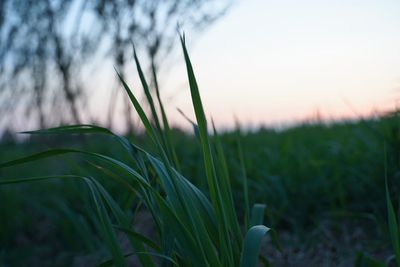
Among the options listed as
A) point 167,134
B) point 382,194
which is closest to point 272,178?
point 382,194

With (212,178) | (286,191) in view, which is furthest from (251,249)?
(286,191)

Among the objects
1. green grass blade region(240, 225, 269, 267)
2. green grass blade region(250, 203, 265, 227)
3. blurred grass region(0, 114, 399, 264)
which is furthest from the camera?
blurred grass region(0, 114, 399, 264)

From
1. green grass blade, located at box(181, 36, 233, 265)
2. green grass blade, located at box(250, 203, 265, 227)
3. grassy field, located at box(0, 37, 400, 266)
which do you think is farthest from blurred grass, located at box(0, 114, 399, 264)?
green grass blade, located at box(181, 36, 233, 265)

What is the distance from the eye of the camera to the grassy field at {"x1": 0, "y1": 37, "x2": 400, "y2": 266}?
1026 millimetres

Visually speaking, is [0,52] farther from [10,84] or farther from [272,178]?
[272,178]

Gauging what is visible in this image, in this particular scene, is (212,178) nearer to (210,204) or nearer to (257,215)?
(210,204)

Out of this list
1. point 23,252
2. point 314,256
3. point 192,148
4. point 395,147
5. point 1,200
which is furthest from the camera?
point 192,148

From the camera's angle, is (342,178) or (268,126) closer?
(342,178)

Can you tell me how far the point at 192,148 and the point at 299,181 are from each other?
1038 mm

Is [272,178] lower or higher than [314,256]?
higher

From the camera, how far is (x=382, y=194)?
185 cm

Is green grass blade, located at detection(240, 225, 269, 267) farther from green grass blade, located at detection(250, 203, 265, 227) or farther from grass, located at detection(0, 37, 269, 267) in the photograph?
green grass blade, located at detection(250, 203, 265, 227)

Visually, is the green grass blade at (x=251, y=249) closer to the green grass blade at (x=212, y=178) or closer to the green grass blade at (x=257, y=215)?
the green grass blade at (x=212, y=178)

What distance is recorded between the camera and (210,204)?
1.14 meters
